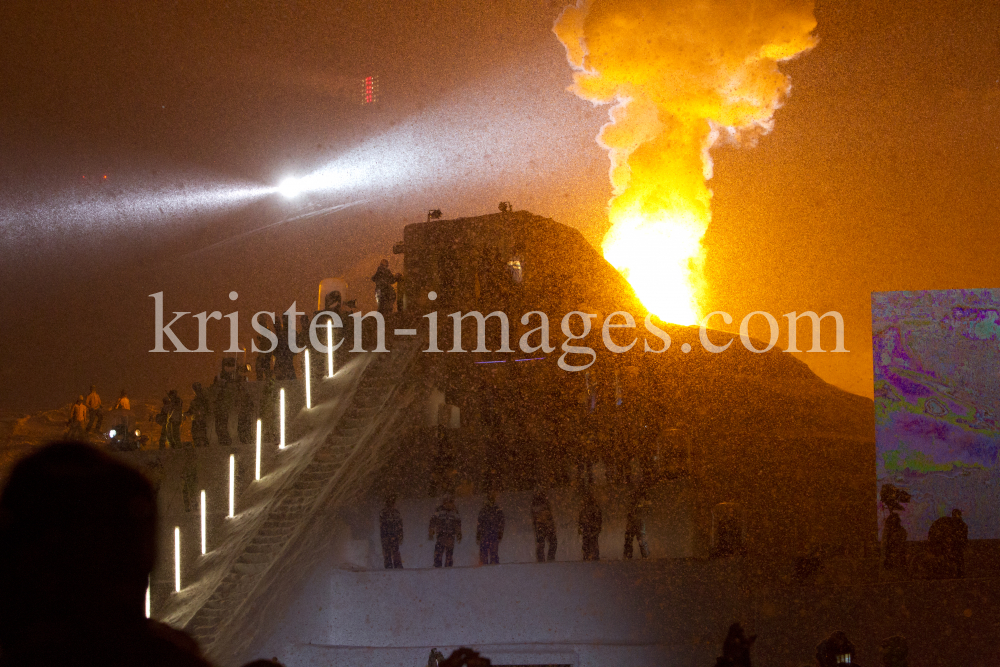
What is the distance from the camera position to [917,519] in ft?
50.5

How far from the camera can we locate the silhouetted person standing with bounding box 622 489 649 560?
15023mm

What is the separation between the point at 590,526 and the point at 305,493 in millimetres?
4411

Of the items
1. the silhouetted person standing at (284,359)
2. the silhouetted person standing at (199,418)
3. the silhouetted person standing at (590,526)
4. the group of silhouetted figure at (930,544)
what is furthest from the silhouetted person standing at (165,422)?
the group of silhouetted figure at (930,544)

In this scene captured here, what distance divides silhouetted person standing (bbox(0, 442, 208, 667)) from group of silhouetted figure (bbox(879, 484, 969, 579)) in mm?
14188

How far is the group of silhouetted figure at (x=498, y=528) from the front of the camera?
590 inches

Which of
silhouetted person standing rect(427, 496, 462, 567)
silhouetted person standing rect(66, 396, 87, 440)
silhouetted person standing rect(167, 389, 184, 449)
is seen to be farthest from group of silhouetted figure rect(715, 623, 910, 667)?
silhouetted person standing rect(66, 396, 87, 440)

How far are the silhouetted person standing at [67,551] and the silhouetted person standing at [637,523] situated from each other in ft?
45.1

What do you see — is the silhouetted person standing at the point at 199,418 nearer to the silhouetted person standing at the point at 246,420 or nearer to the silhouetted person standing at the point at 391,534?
the silhouetted person standing at the point at 246,420

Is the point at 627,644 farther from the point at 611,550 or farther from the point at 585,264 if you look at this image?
the point at 585,264

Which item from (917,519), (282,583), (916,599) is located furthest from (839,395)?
(282,583)

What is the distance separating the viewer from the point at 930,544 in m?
14.0

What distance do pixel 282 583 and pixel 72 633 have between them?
518 inches

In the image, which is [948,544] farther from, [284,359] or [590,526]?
[284,359]

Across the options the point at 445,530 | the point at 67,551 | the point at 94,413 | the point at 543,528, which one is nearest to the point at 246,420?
the point at 445,530
